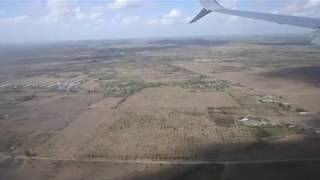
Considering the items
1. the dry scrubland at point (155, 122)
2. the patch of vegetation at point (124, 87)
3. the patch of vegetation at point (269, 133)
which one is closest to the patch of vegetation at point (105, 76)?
the dry scrubland at point (155, 122)

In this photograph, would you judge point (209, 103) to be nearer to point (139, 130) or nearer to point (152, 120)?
point (152, 120)

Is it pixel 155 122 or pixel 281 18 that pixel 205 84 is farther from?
pixel 281 18

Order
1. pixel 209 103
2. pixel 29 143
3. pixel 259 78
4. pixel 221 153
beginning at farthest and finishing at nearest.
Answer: pixel 259 78 → pixel 209 103 → pixel 29 143 → pixel 221 153

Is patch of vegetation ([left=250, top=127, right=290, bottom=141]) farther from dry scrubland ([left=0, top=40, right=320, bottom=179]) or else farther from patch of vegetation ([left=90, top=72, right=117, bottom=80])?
patch of vegetation ([left=90, top=72, right=117, bottom=80])

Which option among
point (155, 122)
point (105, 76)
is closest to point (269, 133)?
point (155, 122)

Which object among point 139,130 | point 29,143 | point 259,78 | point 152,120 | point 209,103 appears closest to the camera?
point 29,143

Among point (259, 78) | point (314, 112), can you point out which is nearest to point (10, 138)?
point (314, 112)

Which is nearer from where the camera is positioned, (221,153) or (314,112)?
(221,153)

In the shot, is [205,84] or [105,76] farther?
[105,76]
